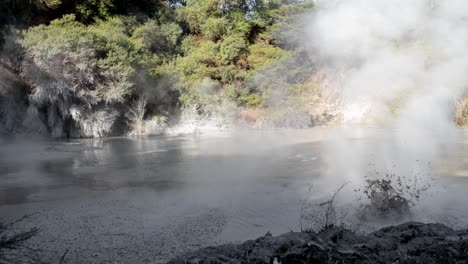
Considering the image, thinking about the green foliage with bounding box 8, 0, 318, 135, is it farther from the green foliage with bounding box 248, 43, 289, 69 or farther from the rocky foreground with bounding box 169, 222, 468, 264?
the rocky foreground with bounding box 169, 222, 468, 264

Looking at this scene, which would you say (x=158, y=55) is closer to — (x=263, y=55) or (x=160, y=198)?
(x=263, y=55)

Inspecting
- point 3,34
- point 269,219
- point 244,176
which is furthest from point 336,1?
point 269,219

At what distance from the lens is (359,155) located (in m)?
10.0

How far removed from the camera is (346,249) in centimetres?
256

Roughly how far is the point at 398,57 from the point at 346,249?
790 inches

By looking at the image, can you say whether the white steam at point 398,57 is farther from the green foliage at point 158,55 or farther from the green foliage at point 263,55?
the green foliage at point 158,55

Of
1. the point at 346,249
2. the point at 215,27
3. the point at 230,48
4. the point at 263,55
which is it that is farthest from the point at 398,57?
the point at 346,249

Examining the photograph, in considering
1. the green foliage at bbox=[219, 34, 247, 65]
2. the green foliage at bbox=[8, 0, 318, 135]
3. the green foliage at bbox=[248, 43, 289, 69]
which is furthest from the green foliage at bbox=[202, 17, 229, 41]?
the green foliage at bbox=[248, 43, 289, 69]

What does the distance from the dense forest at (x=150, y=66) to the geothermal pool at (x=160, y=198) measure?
500cm

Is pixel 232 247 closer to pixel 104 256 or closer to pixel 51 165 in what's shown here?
pixel 104 256

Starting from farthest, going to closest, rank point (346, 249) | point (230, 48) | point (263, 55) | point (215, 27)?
point (263, 55), point (215, 27), point (230, 48), point (346, 249)

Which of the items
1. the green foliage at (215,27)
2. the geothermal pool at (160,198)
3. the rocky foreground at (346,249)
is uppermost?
the green foliage at (215,27)

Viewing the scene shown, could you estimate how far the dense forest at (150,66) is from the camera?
49.4 feet

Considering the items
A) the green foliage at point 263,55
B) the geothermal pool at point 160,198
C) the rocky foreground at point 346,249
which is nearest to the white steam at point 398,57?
the green foliage at point 263,55
